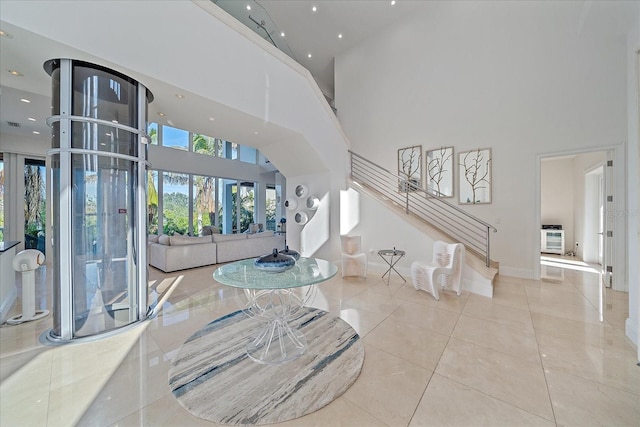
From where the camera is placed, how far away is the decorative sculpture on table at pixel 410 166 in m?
6.45

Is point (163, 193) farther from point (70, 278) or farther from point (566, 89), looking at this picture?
point (566, 89)

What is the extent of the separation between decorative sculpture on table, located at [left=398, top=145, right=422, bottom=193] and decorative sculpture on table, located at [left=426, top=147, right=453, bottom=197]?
0.76ft

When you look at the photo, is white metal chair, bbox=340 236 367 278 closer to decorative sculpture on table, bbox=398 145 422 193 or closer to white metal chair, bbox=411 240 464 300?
white metal chair, bbox=411 240 464 300

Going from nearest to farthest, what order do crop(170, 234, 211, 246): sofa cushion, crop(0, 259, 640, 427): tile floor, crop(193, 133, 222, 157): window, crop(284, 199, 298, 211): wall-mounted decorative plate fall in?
crop(0, 259, 640, 427): tile floor, crop(170, 234, 211, 246): sofa cushion, crop(284, 199, 298, 211): wall-mounted decorative plate, crop(193, 133, 222, 157): window

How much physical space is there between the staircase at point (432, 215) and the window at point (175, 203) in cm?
726

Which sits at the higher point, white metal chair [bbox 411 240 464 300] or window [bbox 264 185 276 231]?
window [bbox 264 185 276 231]

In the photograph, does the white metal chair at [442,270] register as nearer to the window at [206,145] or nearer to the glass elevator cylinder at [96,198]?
the glass elevator cylinder at [96,198]

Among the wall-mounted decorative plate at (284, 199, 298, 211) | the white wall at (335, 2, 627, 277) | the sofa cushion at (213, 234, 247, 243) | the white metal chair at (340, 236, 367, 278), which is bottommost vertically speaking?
the white metal chair at (340, 236, 367, 278)

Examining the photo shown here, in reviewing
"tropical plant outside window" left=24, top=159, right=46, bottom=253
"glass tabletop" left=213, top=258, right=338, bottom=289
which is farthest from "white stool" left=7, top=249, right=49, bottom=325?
"tropical plant outside window" left=24, top=159, right=46, bottom=253

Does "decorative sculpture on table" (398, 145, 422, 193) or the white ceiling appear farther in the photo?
"decorative sculpture on table" (398, 145, 422, 193)

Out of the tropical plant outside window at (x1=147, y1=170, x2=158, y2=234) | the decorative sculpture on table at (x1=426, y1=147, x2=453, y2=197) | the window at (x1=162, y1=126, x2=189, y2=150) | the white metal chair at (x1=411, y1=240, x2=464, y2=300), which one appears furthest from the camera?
the window at (x1=162, y1=126, x2=189, y2=150)

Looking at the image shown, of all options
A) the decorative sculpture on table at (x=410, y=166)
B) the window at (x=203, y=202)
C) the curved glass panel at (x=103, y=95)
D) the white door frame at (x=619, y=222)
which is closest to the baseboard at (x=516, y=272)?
the white door frame at (x=619, y=222)

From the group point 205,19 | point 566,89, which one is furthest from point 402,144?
point 205,19

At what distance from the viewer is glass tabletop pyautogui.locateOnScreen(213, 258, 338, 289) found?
2.08m
